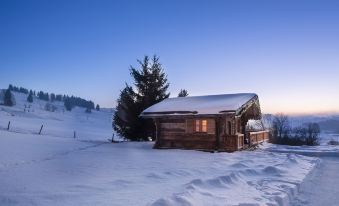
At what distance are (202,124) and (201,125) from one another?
4.2 inches

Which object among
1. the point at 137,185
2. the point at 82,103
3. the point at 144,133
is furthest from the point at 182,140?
the point at 82,103

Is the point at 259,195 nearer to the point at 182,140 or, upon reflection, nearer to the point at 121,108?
the point at 182,140

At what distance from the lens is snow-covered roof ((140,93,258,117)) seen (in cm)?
2356

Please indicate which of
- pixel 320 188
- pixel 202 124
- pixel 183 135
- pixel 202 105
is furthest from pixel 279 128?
pixel 320 188

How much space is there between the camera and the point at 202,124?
24797 mm

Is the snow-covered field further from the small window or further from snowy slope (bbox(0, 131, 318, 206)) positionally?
the small window

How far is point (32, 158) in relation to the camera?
17438 mm

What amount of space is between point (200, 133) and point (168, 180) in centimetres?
1292

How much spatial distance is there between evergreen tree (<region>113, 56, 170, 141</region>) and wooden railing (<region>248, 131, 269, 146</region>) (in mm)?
9757

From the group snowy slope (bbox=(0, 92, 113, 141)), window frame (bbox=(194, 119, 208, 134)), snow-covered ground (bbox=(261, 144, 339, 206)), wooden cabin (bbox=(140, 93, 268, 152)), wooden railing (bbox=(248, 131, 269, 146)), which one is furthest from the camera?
snowy slope (bbox=(0, 92, 113, 141))

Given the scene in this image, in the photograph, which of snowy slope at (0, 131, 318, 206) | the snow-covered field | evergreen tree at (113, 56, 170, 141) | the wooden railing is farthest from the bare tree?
the snow-covered field

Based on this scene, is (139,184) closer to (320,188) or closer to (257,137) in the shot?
(320,188)

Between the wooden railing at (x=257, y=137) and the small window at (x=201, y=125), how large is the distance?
5.86 m

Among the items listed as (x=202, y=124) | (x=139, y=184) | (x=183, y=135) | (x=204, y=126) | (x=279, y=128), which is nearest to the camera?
(x=139, y=184)
